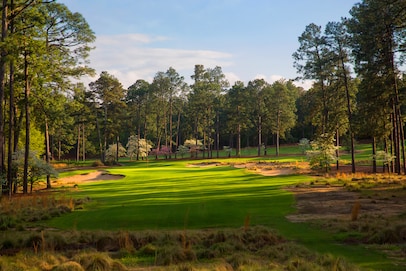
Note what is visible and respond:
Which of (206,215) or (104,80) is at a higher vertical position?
(104,80)

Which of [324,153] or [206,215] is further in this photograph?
[324,153]

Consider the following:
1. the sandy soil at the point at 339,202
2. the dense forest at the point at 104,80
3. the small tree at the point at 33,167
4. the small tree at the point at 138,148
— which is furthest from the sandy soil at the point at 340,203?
the small tree at the point at 138,148

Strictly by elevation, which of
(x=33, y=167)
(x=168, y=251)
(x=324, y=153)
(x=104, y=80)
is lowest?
(x=168, y=251)

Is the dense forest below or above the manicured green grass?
above

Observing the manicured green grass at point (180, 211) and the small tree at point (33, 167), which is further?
the small tree at point (33, 167)

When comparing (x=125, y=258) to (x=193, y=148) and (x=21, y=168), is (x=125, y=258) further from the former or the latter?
(x=193, y=148)

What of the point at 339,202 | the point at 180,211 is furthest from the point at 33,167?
the point at 339,202

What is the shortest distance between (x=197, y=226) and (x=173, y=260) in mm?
4769

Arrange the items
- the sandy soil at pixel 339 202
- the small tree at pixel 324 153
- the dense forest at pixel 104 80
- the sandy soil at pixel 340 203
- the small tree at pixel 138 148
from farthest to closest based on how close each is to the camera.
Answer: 1. the small tree at pixel 138 148
2. the small tree at pixel 324 153
3. the dense forest at pixel 104 80
4. the sandy soil at pixel 339 202
5. the sandy soil at pixel 340 203

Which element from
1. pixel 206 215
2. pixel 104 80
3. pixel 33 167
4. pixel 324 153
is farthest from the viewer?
pixel 104 80

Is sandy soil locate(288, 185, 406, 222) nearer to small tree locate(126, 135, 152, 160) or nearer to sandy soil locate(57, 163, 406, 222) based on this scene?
sandy soil locate(57, 163, 406, 222)

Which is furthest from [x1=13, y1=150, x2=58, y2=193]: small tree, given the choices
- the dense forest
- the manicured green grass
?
the manicured green grass

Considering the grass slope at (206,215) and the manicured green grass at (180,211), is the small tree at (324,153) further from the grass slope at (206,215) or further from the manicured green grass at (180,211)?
the grass slope at (206,215)

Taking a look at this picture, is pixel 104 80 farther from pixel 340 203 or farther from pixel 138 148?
pixel 340 203
